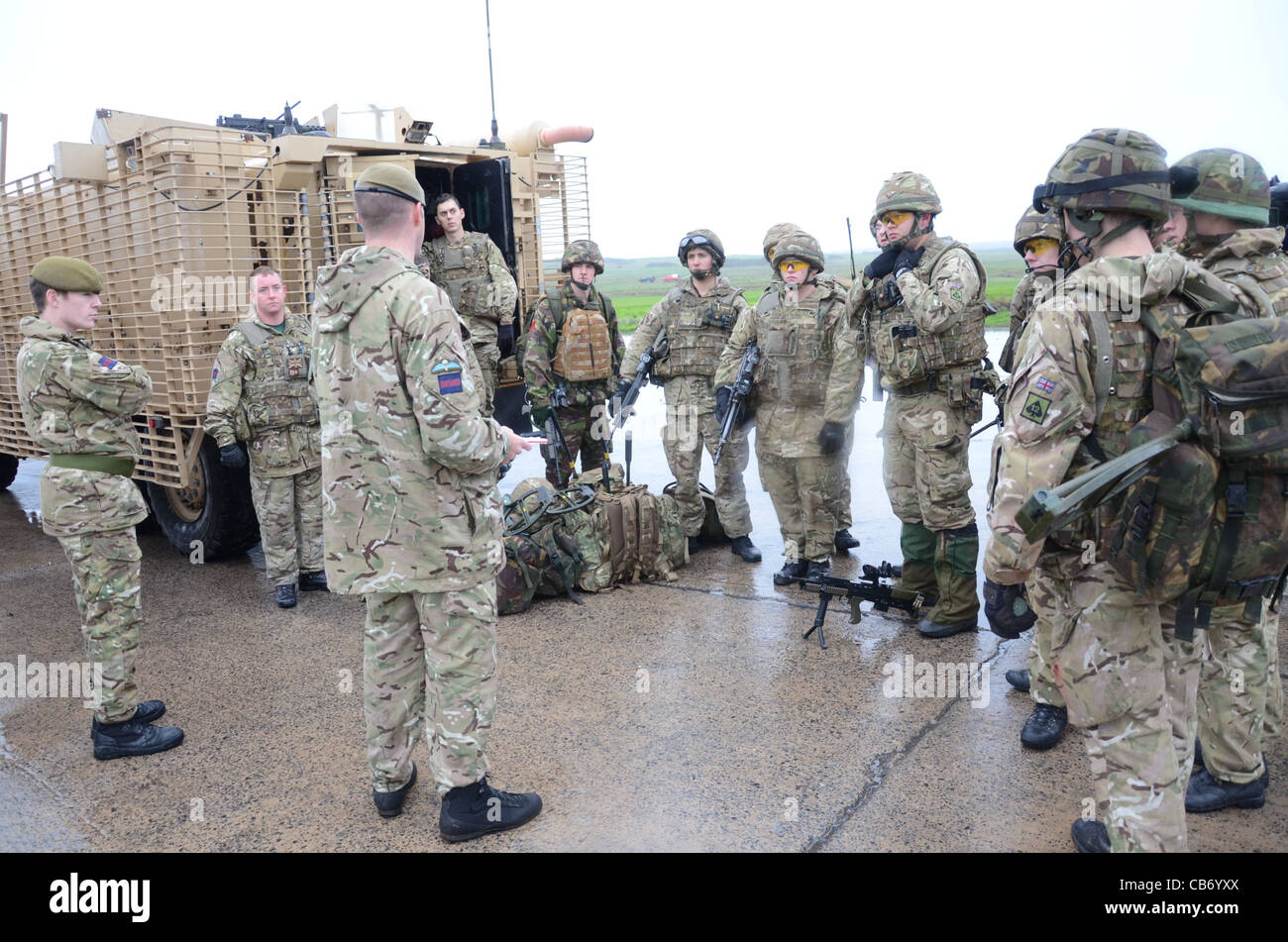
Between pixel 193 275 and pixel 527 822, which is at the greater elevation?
pixel 193 275

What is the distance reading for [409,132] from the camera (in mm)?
6637

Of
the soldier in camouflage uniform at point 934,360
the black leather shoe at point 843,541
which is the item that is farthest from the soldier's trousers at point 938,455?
the black leather shoe at point 843,541

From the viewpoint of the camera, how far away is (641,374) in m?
6.12

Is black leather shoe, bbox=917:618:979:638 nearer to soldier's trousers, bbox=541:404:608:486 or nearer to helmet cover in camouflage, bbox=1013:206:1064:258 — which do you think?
helmet cover in camouflage, bbox=1013:206:1064:258

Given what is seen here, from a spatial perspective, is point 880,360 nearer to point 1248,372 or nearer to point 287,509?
point 1248,372

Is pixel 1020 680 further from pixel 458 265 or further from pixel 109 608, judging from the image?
pixel 458 265

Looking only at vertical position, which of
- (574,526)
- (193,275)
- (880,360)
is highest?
(193,275)

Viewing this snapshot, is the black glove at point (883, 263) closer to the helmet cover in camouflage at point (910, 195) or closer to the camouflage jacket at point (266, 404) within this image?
the helmet cover in camouflage at point (910, 195)

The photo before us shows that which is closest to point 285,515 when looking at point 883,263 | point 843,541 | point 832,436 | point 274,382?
point 274,382

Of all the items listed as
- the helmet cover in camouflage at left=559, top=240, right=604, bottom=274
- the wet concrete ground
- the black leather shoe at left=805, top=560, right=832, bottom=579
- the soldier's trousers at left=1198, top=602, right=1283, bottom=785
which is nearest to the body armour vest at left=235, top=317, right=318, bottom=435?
the wet concrete ground

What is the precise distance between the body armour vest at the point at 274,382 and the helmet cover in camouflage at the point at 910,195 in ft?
10.3

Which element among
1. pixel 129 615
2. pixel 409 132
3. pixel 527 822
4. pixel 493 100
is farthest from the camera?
pixel 493 100

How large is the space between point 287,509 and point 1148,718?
14.6 ft

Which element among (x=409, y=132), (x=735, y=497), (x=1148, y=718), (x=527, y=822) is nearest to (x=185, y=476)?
(x=409, y=132)
